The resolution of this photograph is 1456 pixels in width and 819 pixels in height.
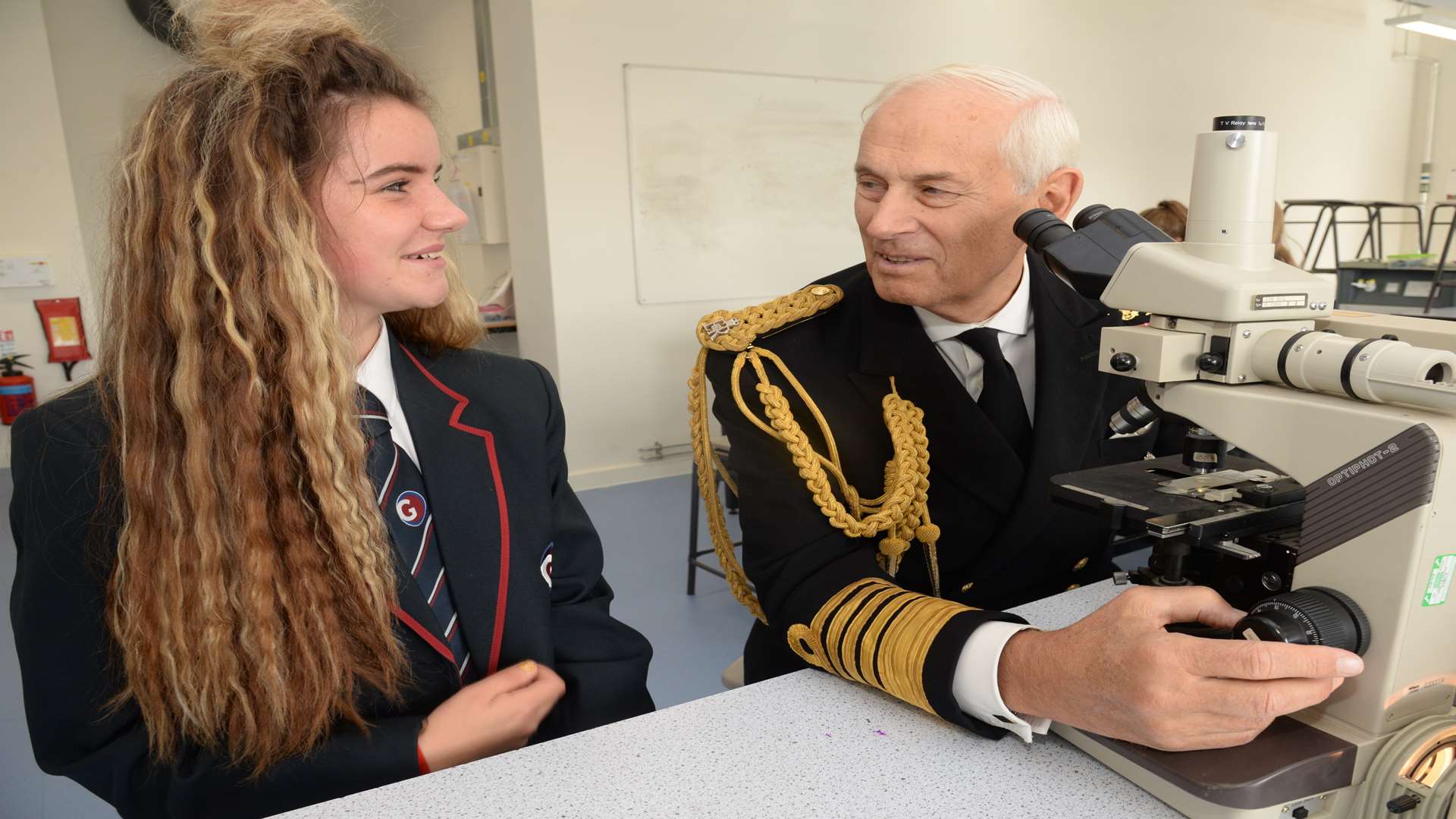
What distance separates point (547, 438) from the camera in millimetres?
1271

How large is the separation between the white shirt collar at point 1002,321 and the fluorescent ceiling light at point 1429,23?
636cm

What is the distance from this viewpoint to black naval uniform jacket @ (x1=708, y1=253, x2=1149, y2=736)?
1.19 m

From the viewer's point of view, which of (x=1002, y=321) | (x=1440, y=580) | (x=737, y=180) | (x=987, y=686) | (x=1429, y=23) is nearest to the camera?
(x=1440, y=580)

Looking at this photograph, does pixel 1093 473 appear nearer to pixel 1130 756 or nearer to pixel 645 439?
pixel 1130 756

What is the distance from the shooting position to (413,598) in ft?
3.49

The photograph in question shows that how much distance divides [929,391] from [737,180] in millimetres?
3392

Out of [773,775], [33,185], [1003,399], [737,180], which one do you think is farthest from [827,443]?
[33,185]

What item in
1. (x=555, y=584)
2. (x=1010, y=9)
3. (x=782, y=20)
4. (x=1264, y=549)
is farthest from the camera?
(x=1010, y=9)

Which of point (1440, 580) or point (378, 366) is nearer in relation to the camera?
point (1440, 580)

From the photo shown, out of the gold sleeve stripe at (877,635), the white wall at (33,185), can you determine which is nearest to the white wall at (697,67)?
the white wall at (33,185)

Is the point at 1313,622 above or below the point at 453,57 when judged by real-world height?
below

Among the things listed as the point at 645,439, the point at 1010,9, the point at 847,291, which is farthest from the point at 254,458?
the point at 1010,9

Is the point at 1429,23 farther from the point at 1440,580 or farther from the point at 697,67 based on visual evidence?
the point at 1440,580

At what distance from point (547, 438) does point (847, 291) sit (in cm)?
50
